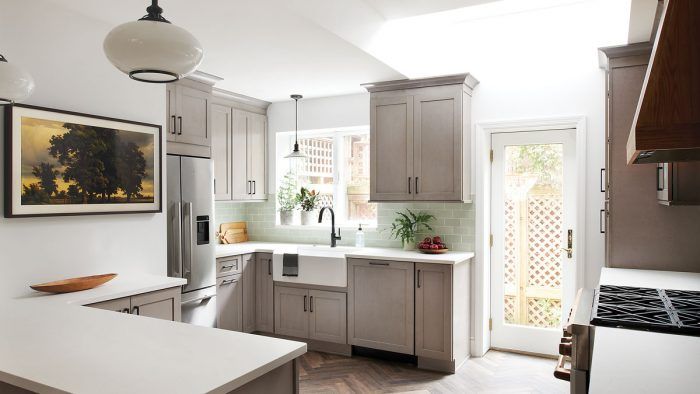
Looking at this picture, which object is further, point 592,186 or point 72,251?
point 592,186

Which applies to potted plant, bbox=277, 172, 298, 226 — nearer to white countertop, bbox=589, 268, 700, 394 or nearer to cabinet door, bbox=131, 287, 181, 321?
cabinet door, bbox=131, 287, 181, 321

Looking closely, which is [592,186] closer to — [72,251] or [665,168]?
[665,168]

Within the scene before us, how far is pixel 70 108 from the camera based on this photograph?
2994 millimetres

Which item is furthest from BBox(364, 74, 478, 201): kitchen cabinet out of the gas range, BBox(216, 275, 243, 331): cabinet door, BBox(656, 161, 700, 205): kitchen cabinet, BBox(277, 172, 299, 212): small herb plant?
the gas range

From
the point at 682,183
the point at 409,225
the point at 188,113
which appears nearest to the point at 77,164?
the point at 188,113

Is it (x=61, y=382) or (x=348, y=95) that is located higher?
(x=348, y=95)

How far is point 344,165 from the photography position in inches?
216

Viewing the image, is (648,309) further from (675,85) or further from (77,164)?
(77,164)

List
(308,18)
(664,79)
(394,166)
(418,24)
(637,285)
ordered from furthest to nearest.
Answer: (394,166), (418,24), (308,18), (637,285), (664,79)

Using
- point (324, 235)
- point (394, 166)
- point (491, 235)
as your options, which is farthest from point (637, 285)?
point (324, 235)

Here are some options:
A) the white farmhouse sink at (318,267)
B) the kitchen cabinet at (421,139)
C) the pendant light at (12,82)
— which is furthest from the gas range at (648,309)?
the pendant light at (12,82)

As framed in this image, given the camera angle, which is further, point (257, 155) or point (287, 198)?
point (287, 198)

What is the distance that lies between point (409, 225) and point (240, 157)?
1.96m

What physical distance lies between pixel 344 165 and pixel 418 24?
6.60 ft
